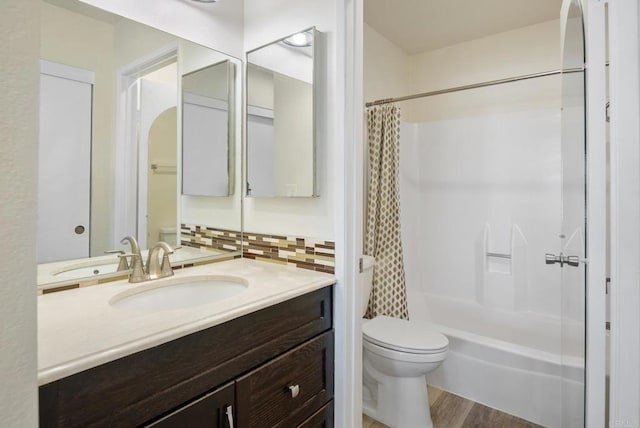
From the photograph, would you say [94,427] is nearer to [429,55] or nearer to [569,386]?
[569,386]

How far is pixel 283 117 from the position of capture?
1.54m

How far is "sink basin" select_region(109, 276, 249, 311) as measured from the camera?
1176 mm

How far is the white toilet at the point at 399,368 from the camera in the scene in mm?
1643

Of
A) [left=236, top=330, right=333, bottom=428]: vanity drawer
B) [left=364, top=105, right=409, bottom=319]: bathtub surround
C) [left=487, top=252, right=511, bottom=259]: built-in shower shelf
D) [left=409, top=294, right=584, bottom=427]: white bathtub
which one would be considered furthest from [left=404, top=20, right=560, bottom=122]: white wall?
[left=236, top=330, right=333, bottom=428]: vanity drawer

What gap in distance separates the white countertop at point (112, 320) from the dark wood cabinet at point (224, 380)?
29 mm

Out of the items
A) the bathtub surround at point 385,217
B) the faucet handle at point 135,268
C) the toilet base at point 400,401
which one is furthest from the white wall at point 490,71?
the faucet handle at point 135,268

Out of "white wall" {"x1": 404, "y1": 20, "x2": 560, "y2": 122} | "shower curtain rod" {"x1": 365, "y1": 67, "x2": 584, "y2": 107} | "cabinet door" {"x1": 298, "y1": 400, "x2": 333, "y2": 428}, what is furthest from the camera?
"white wall" {"x1": 404, "y1": 20, "x2": 560, "y2": 122}

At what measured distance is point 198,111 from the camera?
158cm

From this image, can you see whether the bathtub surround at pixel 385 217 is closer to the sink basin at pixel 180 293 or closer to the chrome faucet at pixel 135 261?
the sink basin at pixel 180 293

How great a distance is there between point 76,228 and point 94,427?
753mm

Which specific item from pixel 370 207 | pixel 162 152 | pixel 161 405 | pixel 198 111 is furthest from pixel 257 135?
pixel 161 405

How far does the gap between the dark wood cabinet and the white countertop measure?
0.10ft

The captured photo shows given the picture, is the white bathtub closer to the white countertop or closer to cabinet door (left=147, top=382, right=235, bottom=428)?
the white countertop

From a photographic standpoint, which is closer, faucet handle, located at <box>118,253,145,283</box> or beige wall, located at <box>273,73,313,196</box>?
faucet handle, located at <box>118,253,145,283</box>
